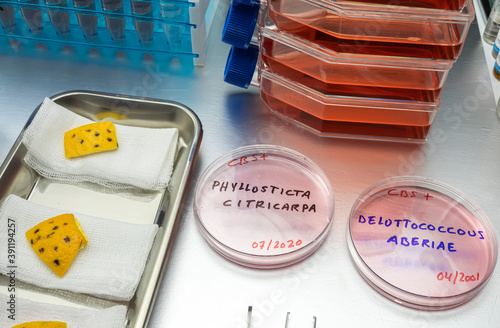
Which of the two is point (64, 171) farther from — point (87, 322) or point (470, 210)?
point (470, 210)

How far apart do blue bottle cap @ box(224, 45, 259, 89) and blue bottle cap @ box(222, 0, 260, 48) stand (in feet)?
0.20

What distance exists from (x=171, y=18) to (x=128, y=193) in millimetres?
391

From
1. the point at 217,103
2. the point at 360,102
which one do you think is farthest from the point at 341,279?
the point at 217,103

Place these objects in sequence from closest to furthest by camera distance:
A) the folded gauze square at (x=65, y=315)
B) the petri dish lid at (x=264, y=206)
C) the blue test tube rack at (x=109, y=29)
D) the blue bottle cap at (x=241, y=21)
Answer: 1. the folded gauze square at (x=65, y=315)
2. the petri dish lid at (x=264, y=206)
3. the blue bottle cap at (x=241, y=21)
4. the blue test tube rack at (x=109, y=29)

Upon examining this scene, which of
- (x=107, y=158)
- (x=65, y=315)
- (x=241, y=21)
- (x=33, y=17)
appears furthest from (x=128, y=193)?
(x=33, y=17)

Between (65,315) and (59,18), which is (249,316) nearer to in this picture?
(65,315)

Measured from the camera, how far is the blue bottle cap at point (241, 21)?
91 centimetres

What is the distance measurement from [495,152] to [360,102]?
299 millimetres

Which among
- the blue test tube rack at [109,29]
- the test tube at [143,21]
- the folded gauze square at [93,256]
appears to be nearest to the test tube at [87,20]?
the blue test tube rack at [109,29]

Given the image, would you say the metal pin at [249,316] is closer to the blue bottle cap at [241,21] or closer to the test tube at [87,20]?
the blue bottle cap at [241,21]

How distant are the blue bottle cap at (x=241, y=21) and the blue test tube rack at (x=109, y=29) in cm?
11

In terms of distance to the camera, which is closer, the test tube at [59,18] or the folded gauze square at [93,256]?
the folded gauze square at [93,256]

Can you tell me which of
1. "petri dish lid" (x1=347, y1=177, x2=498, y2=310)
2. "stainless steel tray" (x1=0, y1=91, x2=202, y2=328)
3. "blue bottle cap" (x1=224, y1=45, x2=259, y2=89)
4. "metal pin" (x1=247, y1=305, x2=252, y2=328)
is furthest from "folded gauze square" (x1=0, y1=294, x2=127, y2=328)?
"blue bottle cap" (x1=224, y1=45, x2=259, y2=89)

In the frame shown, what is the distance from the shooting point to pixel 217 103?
106 centimetres
